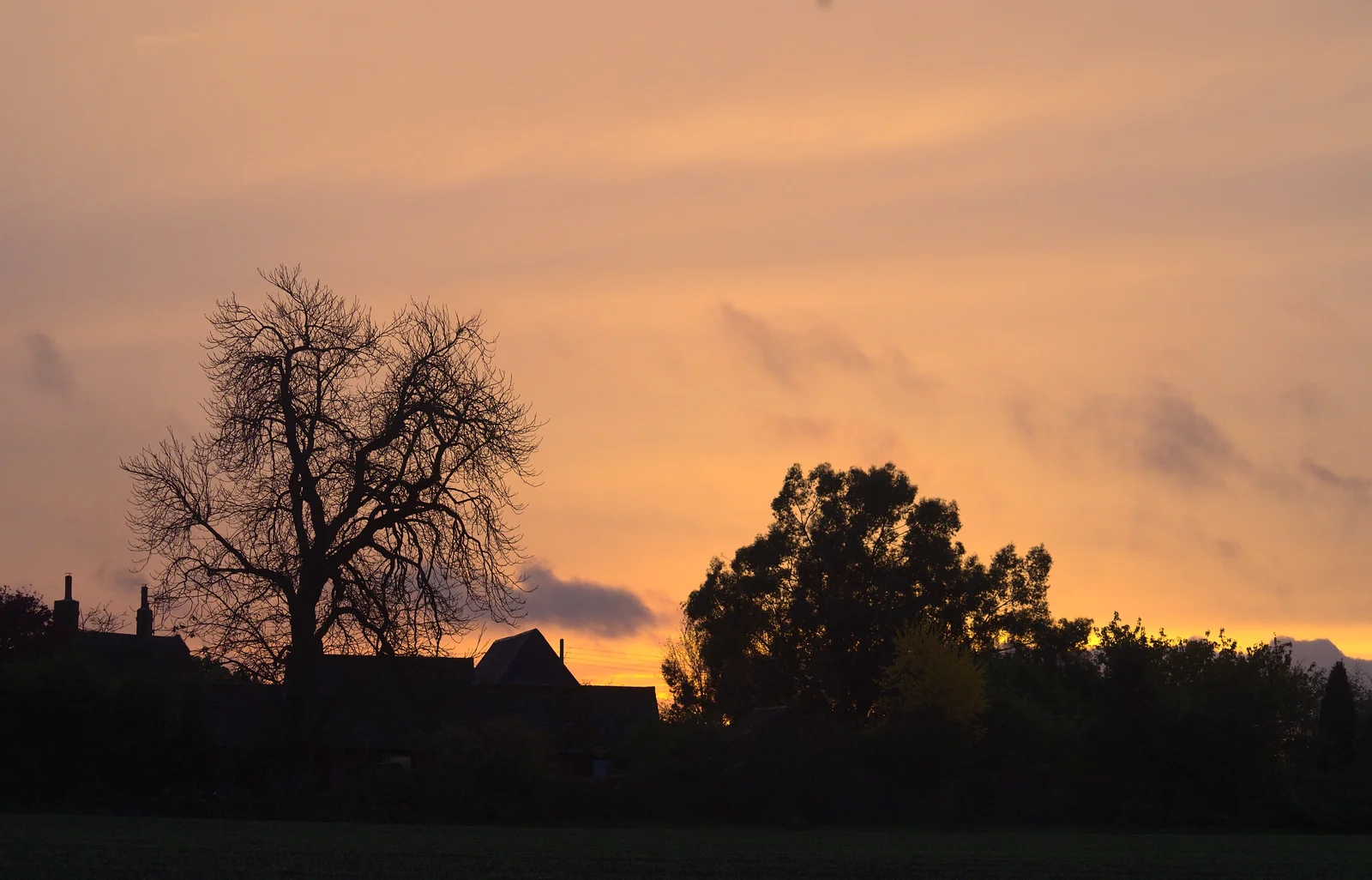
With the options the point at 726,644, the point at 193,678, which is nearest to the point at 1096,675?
the point at 726,644

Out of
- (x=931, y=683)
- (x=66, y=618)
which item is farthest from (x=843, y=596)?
(x=66, y=618)

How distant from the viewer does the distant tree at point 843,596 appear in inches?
2520

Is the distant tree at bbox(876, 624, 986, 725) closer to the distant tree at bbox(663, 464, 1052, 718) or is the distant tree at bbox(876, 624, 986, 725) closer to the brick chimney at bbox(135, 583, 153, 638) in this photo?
the distant tree at bbox(663, 464, 1052, 718)

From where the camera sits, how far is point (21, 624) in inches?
2319

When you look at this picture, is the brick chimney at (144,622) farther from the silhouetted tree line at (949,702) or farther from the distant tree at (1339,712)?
the distant tree at (1339,712)

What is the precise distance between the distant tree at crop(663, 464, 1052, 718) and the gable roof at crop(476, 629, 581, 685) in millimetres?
10708

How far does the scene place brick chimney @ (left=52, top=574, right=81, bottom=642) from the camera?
61.1 meters

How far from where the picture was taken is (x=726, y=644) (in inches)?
2598

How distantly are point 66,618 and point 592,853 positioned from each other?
152 feet

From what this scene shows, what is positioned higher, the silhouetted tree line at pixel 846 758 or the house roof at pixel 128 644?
the house roof at pixel 128 644

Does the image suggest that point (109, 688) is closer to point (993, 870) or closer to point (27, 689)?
point (27, 689)

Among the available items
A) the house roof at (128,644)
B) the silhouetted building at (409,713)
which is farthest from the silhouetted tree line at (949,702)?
the house roof at (128,644)

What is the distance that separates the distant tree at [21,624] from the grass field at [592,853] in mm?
27979

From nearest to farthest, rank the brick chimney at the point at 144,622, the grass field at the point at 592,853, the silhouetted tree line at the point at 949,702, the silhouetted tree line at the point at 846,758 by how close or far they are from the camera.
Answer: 1. the grass field at the point at 592,853
2. the silhouetted tree line at the point at 846,758
3. the silhouetted tree line at the point at 949,702
4. the brick chimney at the point at 144,622
